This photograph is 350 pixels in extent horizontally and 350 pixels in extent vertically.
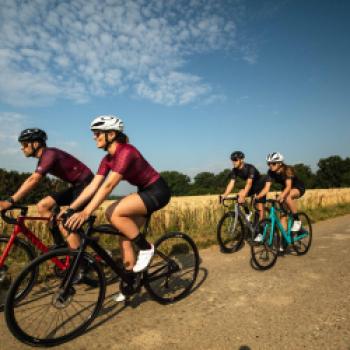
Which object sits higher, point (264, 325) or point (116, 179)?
point (116, 179)

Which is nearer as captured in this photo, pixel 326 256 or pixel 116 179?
pixel 116 179

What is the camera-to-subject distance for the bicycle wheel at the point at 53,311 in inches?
103

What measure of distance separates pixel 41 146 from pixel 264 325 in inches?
153

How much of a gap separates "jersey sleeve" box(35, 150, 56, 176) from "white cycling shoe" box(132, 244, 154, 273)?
186 cm

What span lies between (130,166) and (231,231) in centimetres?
429

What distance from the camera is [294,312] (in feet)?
10.9

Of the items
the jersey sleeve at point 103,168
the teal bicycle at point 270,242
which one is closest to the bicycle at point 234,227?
the teal bicycle at point 270,242

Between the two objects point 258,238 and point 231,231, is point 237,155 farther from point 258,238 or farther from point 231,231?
point 258,238

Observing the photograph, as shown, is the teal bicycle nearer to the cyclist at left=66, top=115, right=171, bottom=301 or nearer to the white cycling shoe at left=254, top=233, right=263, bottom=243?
the white cycling shoe at left=254, top=233, right=263, bottom=243

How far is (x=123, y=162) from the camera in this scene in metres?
3.17

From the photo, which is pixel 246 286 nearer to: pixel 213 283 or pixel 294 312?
pixel 213 283

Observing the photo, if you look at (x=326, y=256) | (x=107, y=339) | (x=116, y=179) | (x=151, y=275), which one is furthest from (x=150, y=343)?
(x=326, y=256)

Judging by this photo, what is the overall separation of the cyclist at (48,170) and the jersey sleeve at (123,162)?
1394 mm

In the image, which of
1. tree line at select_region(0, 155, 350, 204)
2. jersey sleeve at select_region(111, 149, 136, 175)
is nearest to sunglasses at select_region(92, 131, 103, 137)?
jersey sleeve at select_region(111, 149, 136, 175)
